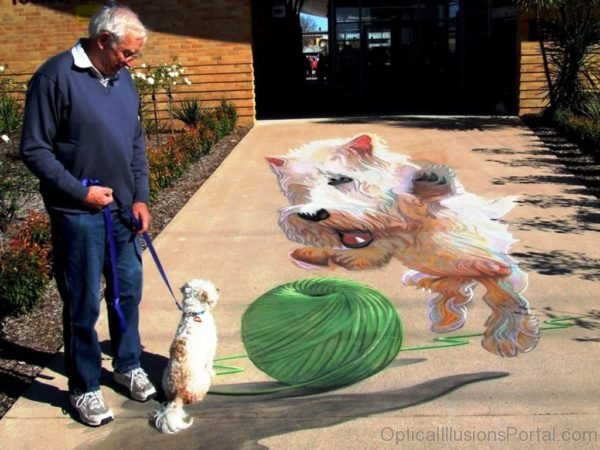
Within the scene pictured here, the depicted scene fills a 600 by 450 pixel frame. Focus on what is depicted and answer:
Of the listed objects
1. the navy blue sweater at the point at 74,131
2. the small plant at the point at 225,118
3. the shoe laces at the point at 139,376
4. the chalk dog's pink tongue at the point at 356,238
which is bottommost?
the shoe laces at the point at 139,376

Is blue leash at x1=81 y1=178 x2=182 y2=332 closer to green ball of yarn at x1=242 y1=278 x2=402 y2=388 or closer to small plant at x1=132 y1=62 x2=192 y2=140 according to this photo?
green ball of yarn at x1=242 y1=278 x2=402 y2=388

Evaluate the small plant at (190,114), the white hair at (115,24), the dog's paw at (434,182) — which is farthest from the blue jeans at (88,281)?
the small plant at (190,114)

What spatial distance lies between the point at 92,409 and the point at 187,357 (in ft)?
1.67

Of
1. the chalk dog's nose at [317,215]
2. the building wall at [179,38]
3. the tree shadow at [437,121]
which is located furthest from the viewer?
the building wall at [179,38]

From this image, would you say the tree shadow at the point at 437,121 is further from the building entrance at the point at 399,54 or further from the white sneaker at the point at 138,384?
the white sneaker at the point at 138,384

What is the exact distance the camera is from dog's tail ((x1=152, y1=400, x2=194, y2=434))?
3135 mm

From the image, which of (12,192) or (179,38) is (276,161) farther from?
(179,38)

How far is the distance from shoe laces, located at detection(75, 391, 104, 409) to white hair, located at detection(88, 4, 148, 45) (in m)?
1.63

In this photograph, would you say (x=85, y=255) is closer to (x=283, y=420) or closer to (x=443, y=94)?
(x=283, y=420)

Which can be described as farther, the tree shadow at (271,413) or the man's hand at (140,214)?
the man's hand at (140,214)

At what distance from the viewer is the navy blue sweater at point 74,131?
279cm

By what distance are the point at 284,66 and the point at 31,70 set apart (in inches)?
361

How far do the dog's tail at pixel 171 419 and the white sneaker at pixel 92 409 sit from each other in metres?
0.23

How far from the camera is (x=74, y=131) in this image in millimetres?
2863
